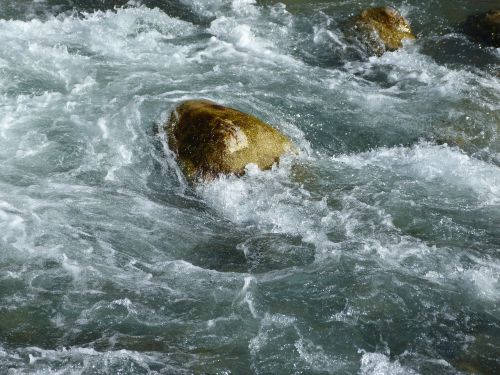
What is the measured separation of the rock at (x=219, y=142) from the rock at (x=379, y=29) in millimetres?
4169

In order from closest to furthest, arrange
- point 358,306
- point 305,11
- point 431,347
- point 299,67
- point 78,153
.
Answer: point 431,347, point 358,306, point 78,153, point 299,67, point 305,11

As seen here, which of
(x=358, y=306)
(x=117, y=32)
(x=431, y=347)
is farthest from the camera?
(x=117, y=32)

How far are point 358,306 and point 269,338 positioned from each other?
93 centimetres

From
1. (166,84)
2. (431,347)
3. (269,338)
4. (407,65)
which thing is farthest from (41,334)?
(407,65)

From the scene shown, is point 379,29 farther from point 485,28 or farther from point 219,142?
point 219,142

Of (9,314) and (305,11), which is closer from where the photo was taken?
(9,314)

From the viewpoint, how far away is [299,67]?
10.2 meters

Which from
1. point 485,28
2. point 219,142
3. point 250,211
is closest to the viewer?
point 250,211

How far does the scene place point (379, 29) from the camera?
36.4 feet

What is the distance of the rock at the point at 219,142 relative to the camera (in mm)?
7074

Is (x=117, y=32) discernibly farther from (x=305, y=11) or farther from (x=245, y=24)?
(x=305, y=11)

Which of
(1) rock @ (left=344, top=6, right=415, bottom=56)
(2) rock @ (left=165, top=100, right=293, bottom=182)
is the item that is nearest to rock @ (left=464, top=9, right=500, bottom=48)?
(1) rock @ (left=344, top=6, right=415, bottom=56)

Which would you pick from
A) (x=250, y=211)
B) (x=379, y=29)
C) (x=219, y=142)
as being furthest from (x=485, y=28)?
(x=250, y=211)

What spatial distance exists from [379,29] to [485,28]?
2.09 m
